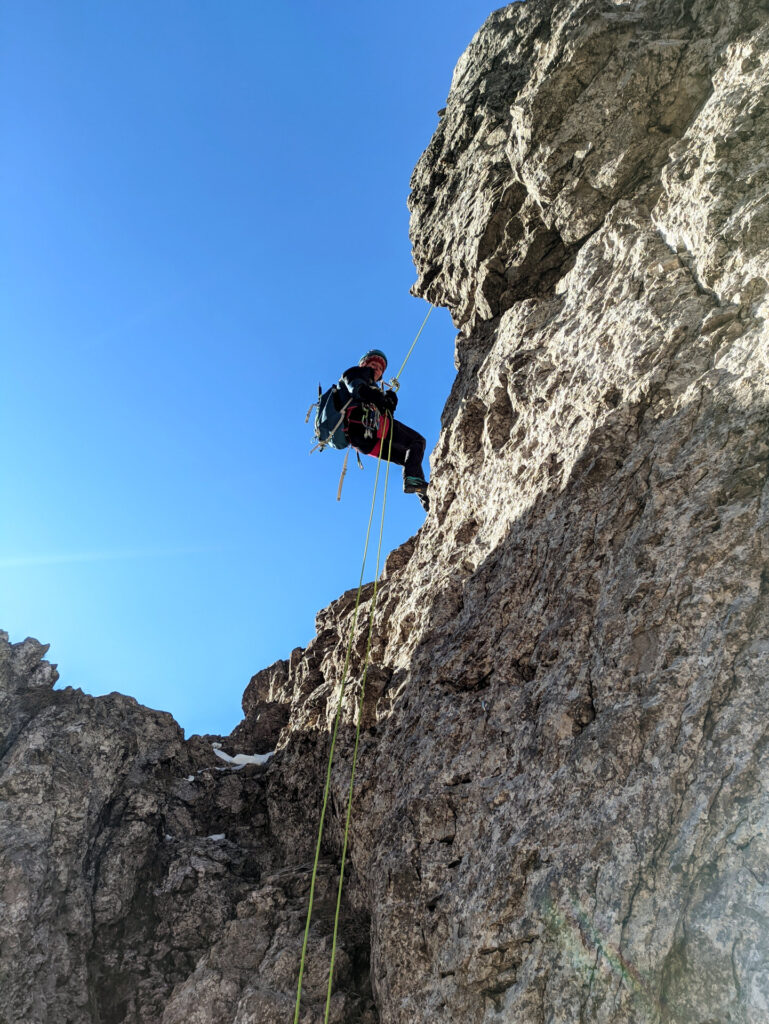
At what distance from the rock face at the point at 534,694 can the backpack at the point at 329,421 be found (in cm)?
222

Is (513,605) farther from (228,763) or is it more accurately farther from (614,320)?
(228,763)

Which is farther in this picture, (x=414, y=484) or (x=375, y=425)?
(x=375, y=425)

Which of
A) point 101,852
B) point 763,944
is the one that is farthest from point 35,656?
point 763,944

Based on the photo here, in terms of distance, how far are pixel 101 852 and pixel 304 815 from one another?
2479 mm

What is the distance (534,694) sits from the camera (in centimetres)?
668

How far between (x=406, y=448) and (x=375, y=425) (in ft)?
2.19

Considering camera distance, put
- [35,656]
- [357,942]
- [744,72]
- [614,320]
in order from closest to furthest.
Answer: [357,942] < [744,72] < [614,320] < [35,656]

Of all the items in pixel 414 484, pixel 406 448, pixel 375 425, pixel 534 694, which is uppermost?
pixel 375 425

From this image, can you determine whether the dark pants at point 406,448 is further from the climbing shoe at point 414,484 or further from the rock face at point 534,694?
the rock face at point 534,694

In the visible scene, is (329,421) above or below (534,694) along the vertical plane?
above

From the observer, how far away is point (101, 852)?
9.12 metres

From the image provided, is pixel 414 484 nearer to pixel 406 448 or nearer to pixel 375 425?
pixel 406 448

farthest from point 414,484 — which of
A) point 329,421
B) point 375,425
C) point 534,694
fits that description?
point 534,694

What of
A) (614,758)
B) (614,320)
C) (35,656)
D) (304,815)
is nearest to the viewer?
(614,758)
